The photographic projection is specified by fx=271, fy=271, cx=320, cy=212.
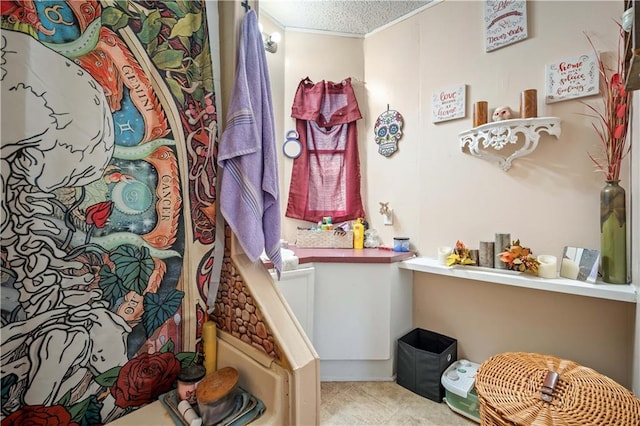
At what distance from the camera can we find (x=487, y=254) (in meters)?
1.62

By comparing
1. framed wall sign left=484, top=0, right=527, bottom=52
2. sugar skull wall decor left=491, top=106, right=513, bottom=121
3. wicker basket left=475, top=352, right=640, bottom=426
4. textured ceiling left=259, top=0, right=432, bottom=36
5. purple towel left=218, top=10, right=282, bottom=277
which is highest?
textured ceiling left=259, top=0, right=432, bottom=36

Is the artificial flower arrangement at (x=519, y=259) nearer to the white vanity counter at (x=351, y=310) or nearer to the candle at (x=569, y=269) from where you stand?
the candle at (x=569, y=269)

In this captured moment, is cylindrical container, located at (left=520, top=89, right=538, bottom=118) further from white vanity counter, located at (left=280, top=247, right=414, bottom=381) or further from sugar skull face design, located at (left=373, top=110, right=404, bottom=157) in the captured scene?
white vanity counter, located at (left=280, top=247, right=414, bottom=381)

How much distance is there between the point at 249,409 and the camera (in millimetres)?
711

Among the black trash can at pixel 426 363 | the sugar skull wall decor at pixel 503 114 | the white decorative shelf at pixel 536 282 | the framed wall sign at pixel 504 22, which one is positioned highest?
the framed wall sign at pixel 504 22

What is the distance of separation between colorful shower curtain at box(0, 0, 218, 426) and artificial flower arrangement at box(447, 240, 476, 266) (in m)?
1.41

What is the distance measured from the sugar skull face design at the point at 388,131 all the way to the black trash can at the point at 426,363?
140 cm

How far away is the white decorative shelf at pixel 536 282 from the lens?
1.20m

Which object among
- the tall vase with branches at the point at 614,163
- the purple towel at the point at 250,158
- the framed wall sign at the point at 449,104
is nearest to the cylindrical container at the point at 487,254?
the tall vase with branches at the point at 614,163

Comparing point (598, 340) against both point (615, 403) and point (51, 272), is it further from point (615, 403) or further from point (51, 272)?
point (51, 272)

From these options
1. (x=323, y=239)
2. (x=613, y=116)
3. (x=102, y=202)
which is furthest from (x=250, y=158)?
(x=613, y=116)

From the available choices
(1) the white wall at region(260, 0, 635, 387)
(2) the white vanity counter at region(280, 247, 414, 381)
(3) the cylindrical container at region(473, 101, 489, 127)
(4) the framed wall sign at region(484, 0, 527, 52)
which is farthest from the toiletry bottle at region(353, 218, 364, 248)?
(4) the framed wall sign at region(484, 0, 527, 52)

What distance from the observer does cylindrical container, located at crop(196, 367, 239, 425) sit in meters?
0.67

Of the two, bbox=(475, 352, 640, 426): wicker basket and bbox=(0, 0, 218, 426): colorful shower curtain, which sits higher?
bbox=(0, 0, 218, 426): colorful shower curtain
